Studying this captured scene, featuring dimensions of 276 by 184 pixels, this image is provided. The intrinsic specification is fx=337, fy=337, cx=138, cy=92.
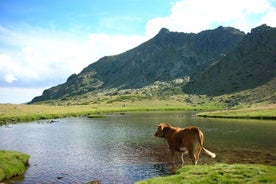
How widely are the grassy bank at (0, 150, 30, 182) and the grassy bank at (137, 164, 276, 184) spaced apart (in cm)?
1678

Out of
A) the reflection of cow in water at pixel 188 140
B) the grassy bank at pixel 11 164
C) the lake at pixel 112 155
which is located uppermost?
the reflection of cow in water at pixel 188 140

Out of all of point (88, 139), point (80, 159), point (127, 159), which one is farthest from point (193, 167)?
point (88, 139)

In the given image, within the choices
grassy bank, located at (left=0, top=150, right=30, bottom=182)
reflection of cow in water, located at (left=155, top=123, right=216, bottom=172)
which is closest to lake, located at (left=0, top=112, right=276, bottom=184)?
grassy bank, located at (left=0, top=150, right=30, bottom=182)

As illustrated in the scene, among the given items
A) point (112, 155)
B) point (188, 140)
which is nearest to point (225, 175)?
point (188, 140)

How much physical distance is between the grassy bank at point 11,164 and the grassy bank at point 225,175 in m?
16.8

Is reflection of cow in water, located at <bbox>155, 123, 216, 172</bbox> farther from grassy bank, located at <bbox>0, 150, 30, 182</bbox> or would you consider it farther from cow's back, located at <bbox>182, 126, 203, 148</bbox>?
grassy bank, located at <bbox>0, 150, 30, 182</bbox>

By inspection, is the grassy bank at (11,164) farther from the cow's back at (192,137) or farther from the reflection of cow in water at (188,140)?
the cow's back at (192,137)

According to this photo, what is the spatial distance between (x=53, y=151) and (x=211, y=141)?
96.7ft

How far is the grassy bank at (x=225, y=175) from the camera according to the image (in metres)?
25.7

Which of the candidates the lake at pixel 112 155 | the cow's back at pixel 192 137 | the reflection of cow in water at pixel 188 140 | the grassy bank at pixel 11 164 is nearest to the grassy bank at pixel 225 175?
the reflection of cow in water at pixel 188 140

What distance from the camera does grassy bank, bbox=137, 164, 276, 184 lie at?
2573cm

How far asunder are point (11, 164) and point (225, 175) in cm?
2503

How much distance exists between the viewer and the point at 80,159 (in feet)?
158

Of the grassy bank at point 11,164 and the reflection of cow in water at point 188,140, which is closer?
the reflection of cow in water at point 188,140
